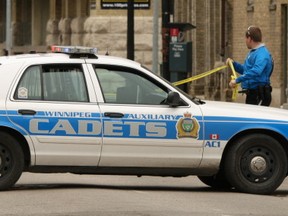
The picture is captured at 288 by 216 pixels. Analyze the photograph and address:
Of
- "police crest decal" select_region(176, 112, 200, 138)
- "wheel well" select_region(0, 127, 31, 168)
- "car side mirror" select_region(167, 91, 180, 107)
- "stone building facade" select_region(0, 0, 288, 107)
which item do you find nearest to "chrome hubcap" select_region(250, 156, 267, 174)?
"police crest decal" select_region(176, 112, 200, 138)

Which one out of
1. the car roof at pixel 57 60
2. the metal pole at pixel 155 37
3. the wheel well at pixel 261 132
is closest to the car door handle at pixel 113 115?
the car roof at pixel 57 60

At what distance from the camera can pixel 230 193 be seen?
13.5 metres

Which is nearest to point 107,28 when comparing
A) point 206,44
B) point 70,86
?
point 206,44

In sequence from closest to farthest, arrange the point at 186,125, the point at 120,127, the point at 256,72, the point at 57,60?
the point at 120,127, the point at 186,125, the point at 57,60, the point at 256,72

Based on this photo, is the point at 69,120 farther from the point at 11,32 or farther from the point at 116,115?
the point at 11,32

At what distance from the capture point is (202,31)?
3875 centimetres

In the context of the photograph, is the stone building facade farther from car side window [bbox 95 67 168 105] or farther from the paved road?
car side window [bbox 95 67 168 105]

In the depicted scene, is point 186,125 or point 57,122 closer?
point 57,122

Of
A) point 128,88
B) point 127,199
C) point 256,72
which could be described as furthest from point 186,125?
point 256,72

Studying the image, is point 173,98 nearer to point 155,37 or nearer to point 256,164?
point 256,164

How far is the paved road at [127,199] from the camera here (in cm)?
1112

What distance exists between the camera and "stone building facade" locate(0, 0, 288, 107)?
3017 centimetres

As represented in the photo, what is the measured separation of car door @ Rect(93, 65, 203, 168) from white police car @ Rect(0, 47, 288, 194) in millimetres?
11

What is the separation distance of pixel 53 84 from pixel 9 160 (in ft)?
3.37
